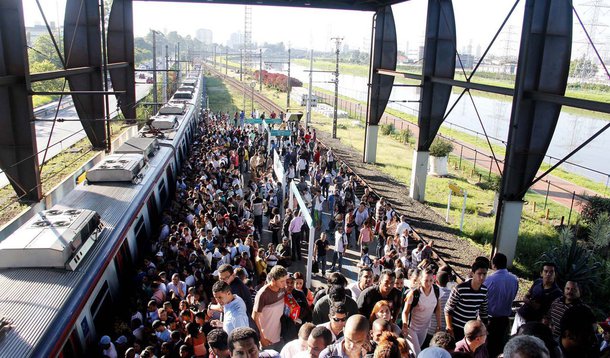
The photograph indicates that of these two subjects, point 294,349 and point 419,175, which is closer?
point 294,349

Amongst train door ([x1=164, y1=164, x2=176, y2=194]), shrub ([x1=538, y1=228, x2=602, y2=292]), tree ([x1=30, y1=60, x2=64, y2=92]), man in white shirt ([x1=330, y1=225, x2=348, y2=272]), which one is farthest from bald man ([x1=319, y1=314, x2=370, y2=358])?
tree ([x1=30, y1=60, x2=64, y2=92])

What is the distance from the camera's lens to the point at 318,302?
5.44 m

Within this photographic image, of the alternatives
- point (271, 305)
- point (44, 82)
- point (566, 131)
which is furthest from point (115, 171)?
point (566, 131)

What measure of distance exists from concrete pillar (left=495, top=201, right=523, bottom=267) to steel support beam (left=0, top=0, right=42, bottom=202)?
416 inches

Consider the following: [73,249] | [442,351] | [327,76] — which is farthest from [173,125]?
[327,76]

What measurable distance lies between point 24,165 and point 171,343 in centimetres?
631

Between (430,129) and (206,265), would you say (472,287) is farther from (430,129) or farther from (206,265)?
(430,129)

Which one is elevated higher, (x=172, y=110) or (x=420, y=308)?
(x=172, y=110)

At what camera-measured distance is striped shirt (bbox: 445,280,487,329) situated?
5758mm

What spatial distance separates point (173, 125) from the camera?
18938mm

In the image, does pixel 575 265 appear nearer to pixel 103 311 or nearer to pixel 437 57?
pixel 103 311

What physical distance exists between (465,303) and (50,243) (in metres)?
5.16

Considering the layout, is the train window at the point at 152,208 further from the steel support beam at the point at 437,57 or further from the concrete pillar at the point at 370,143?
the concrete pillar at the point at 370,143

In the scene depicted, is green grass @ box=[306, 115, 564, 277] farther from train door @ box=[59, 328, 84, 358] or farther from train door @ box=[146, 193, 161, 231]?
train door @ box=[59, 328, 84, 358]
